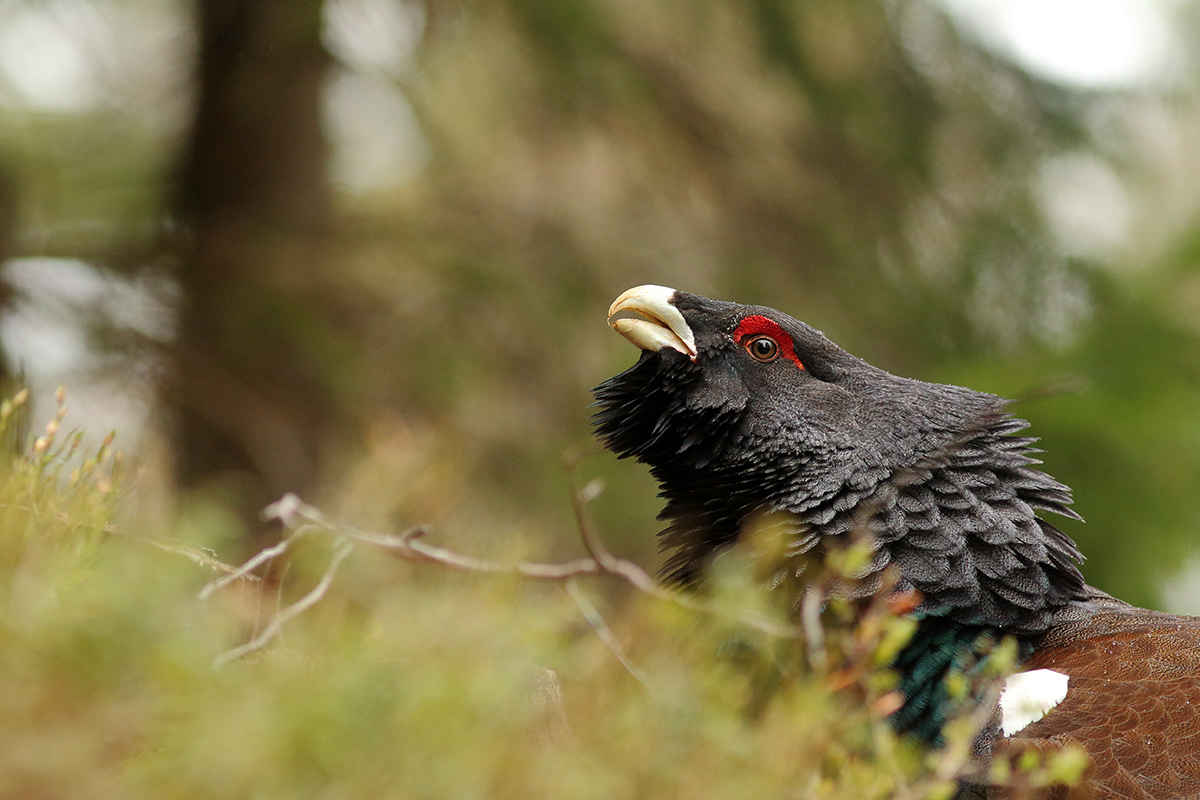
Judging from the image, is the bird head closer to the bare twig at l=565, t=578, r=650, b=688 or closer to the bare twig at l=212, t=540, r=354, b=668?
the bare twig at l=565, t=578, r=650, b=688

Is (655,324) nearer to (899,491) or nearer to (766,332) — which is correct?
(766,332)

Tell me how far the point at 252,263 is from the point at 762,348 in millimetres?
3008

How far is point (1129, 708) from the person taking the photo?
2014 mm

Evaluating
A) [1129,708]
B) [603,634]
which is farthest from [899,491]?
[603,634]

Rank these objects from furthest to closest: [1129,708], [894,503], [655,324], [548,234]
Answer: [548,234]
[655,324]
[894,503]
[1129,708]

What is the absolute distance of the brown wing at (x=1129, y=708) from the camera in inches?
73.9

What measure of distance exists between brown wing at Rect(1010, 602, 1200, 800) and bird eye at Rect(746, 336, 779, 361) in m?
1.04

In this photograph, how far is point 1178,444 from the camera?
485 centimetres

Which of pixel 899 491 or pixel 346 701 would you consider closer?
pixel 346 701

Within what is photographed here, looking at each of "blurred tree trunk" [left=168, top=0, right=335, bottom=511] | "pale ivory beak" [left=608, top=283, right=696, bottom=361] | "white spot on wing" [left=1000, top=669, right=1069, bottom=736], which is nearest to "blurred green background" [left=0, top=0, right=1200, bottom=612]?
"blurred tree trunk" [left=168, top=0, right=335, bottom=511]

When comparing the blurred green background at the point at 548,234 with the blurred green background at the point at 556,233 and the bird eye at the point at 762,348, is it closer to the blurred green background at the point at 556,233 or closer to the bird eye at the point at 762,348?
the blurred green background at the point at 556,233

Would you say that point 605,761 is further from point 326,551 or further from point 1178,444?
point 1178,444

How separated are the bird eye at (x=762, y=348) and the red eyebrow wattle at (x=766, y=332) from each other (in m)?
0.01

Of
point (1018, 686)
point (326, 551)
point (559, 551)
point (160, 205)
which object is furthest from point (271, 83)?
point (1018, 686)
